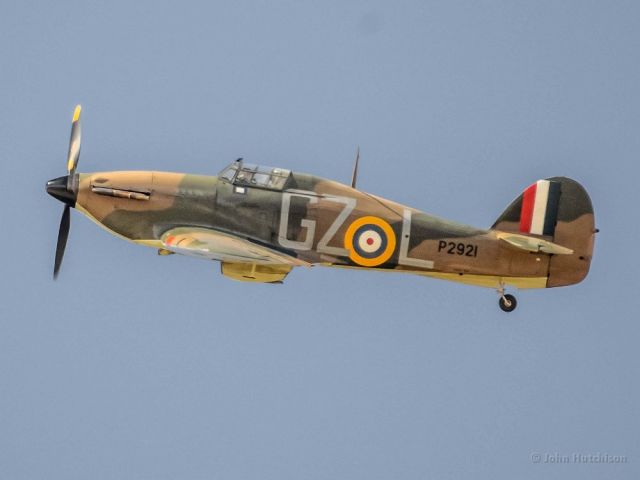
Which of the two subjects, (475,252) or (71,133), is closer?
(475,252)

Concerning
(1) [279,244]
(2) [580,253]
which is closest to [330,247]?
(1) [279,244]

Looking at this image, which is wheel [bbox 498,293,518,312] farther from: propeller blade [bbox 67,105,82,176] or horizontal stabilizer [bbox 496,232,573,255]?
propeller blade [bbox 67,105,82,176]

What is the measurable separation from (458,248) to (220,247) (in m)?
3.67

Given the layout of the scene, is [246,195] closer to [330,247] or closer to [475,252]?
[330,247]

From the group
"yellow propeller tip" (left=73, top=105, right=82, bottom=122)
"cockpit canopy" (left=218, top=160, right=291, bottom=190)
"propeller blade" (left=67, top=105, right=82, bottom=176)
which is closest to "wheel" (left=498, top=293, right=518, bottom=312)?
"cockpit canopy" (left=218, top=160, right=291, bottom=190)

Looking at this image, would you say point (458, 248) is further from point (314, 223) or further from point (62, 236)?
point (62, 236)

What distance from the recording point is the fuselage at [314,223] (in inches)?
807

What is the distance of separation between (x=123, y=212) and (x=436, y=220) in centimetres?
471

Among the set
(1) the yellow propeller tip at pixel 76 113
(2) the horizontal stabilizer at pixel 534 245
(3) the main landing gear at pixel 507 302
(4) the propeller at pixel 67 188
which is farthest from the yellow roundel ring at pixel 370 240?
(1) the yellow propeller tip at pixel 76 113

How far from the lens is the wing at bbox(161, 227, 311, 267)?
64.0 ft

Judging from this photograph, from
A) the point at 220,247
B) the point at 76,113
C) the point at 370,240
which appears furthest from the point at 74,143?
the point at 370,240

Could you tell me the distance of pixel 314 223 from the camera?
2052cm

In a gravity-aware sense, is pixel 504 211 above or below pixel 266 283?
above

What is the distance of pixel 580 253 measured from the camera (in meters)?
21.1
